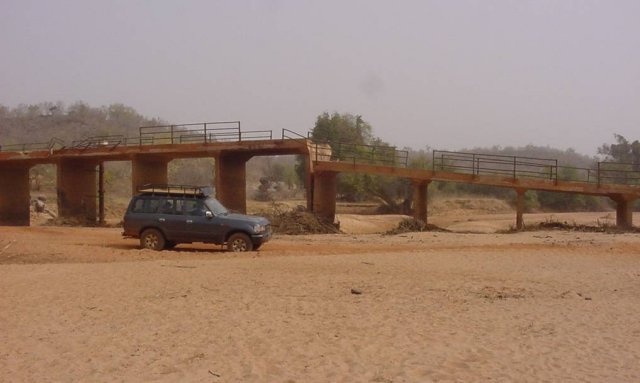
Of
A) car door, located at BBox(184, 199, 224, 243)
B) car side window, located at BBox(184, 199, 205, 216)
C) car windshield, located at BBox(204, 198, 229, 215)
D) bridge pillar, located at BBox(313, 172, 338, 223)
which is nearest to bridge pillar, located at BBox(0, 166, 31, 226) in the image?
bridge pillar, located at BBox(313, 172, 338, 223)

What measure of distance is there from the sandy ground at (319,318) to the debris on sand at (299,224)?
32.6 ft

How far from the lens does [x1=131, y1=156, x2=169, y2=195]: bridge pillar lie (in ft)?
110

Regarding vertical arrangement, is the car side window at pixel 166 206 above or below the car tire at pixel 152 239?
above

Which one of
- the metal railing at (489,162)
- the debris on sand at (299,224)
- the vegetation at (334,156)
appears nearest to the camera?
the debris on sand at (299,224)

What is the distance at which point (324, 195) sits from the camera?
30953mm

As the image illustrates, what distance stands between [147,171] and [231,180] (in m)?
5.46

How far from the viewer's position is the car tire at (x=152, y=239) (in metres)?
19.7

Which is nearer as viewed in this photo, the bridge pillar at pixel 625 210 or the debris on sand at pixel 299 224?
the debris on sand at pixel 299 224

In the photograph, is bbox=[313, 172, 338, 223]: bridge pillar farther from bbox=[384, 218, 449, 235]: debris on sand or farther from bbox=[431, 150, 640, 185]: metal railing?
bbox=[431, 150, 640, 185]: metal railing

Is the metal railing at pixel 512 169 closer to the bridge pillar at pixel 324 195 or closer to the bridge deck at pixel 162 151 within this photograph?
the bridge pillar at pixel 324 195

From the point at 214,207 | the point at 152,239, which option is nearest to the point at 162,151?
the point at 152,239

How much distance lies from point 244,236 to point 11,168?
25.5 metres

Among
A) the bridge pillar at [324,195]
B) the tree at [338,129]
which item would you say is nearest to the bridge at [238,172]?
the bridge pillar at [324,195]

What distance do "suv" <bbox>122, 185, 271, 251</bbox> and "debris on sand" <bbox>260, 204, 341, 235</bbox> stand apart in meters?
8.50
